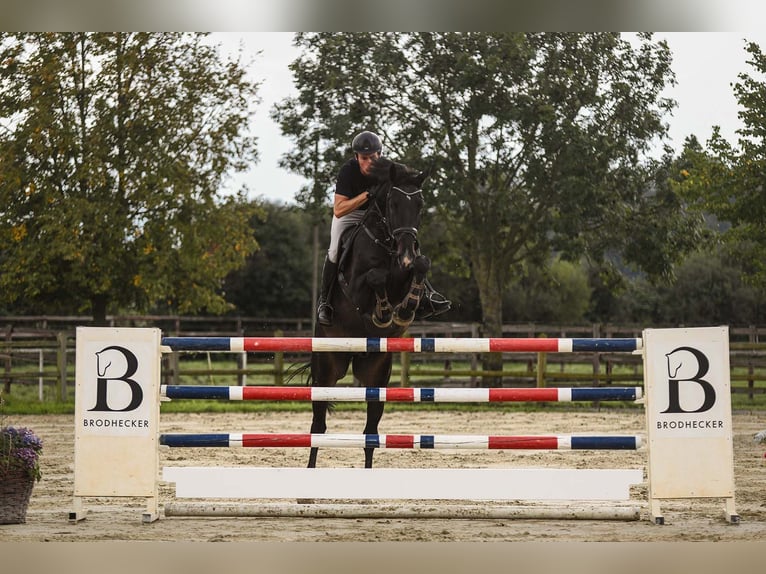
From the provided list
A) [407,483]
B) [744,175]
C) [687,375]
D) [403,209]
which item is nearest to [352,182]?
[403,209]

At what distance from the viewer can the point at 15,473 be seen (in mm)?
5113

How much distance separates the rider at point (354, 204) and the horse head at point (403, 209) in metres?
0.29

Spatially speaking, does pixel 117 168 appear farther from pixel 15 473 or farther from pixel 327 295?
pixel 15 473

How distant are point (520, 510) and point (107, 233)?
10.7m

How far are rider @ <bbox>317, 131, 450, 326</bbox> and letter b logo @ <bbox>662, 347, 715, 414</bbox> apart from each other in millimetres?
1493

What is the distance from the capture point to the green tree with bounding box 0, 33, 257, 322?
14.5m

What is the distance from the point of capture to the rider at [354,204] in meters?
6.11

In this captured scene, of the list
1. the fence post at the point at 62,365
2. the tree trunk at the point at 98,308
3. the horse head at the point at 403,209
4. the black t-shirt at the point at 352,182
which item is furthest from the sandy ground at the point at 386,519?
the tree trunk at the point at 98,308

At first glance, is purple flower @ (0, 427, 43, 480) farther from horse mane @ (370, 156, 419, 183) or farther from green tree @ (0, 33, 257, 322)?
green tree @ (0, 33, 257, 322)

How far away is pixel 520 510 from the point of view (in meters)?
5.27

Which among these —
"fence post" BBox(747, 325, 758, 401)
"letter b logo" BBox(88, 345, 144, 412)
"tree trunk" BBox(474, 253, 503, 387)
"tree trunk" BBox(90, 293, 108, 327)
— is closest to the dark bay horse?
"letter b logo" BBox(88, 345, 144, 412)

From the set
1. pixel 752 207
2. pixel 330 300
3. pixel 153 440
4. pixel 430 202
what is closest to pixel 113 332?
pixel 153 440

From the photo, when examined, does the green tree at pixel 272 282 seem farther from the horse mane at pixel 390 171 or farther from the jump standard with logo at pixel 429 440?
the jump standard with logo at pixel 429 440
